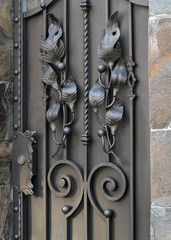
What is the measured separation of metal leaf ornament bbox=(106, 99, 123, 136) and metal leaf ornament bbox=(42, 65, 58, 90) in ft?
0.95

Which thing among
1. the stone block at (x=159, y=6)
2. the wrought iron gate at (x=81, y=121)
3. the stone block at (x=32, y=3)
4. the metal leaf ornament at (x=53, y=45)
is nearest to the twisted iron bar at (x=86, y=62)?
the wrought iron gate at (x=81, y=121)

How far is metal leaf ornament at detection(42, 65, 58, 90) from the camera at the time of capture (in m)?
1.91

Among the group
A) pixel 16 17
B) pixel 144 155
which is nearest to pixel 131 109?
pixel 144 155

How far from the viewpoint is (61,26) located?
1.93 metres

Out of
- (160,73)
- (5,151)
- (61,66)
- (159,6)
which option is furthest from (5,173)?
(159,6)

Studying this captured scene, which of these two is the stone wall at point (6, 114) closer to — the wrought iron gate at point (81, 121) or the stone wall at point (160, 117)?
the wrought iron gate at point (81, 121)

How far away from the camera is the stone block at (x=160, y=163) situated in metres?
1.49

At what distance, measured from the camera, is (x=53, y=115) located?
1.90 meters

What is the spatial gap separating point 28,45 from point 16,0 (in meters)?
0.22

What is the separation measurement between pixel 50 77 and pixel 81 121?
237 mm

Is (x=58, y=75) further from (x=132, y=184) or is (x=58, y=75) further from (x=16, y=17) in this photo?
(x=132, y=184)

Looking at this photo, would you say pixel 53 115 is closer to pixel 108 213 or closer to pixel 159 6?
pixel 108 213

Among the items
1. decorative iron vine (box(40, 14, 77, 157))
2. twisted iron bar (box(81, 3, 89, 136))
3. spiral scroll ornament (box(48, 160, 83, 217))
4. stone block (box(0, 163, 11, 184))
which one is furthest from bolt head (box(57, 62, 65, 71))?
stone block (box(0, 163, 11, 184))

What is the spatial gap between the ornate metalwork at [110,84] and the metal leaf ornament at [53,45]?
0.21 meters
